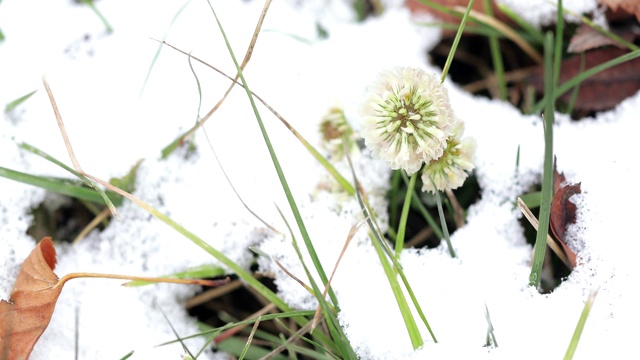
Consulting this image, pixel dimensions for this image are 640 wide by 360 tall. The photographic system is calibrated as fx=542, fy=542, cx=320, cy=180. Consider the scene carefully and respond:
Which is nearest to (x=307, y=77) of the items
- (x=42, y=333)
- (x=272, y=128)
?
(x=272, y=128)

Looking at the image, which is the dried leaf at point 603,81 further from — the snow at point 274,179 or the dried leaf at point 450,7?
the dried leaf at point 450,7

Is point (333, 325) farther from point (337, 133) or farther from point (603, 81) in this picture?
point (603, 81)

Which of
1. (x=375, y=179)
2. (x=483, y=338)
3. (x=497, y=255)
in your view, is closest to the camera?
(x=483, y=338)

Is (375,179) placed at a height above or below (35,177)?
above

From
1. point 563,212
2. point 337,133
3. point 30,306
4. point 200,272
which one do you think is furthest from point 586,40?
point 30,306

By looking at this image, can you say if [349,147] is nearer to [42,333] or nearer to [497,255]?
[497,255]

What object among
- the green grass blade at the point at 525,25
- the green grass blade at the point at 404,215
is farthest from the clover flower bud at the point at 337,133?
the green grass blade at the point at 525,25
